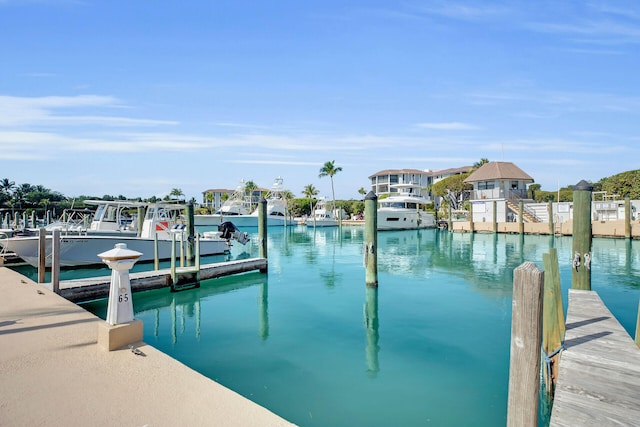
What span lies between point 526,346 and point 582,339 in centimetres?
318

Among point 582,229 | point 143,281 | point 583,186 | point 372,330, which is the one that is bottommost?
point 372,330

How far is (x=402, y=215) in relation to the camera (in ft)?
159

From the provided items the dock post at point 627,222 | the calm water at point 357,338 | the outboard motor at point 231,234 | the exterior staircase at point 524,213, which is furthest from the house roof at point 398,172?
the calm water at point 357,338

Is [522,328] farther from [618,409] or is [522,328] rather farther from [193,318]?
[193,318]

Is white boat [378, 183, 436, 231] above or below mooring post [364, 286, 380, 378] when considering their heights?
above

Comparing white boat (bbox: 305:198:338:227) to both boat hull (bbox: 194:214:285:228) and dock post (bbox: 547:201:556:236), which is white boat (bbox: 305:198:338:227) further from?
dock post (bbox: 547:201:556:236)

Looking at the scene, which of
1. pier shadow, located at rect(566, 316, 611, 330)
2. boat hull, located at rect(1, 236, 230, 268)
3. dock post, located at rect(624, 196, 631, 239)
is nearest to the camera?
pier shadow, located at rect(566, 316, 611, 330)

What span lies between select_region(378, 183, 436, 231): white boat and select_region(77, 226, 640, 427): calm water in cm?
2889

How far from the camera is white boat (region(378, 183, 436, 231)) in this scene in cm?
4737

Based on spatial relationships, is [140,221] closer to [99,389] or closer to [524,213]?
[99,389]

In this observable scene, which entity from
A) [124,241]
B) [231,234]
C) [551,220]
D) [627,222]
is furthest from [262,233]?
[627,222]

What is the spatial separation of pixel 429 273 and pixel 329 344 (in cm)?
1086

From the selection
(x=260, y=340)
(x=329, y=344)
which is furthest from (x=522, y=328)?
(x=260, y=340)

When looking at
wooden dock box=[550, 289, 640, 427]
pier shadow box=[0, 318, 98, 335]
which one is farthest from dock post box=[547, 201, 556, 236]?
pier shadow box=[0, 318, 98, 335]
